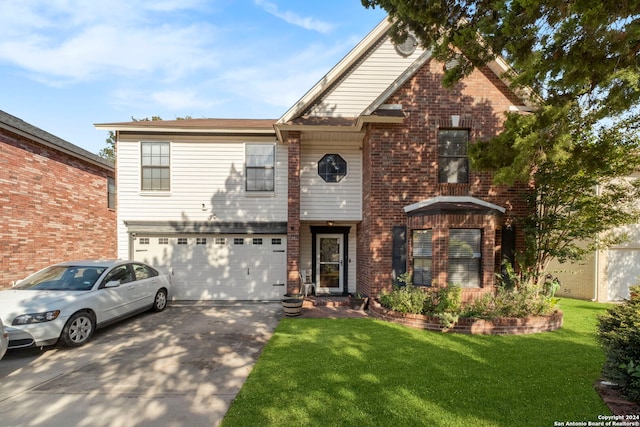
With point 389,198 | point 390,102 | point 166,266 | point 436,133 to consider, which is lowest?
point 166,266

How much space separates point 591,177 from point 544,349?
437 cm

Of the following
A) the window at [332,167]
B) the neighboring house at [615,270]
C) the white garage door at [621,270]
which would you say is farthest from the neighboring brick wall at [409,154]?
the white garage door at [621,270]

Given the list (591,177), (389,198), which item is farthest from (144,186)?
(591,177)

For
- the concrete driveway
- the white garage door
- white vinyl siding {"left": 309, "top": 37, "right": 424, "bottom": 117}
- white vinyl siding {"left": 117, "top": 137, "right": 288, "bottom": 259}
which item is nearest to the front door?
white vinyl siding {"left": 117, "top": 137, "right": 288, "bottom": 259}

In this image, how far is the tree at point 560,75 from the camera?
4.62 metres

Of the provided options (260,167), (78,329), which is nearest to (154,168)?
(260,167)

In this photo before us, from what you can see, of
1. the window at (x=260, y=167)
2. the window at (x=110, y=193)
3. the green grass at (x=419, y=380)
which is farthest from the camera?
the window at (x=110, y=193)

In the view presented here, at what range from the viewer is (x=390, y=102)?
8.65 meters

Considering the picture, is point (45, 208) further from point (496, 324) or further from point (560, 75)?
point (560, 75)

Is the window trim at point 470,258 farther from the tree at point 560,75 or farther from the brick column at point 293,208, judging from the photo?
the brick column at point 293,208

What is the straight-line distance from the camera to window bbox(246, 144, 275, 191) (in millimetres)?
10344

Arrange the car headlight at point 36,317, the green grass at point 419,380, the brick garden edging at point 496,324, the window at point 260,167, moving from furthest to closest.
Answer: the window at point 260,167 < the brick garden edging at point 496,324 < the car headlight at point 36,317 < the green grass at point 419,380

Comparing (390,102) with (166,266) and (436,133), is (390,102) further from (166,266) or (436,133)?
(166,266)

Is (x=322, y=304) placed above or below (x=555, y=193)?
below
